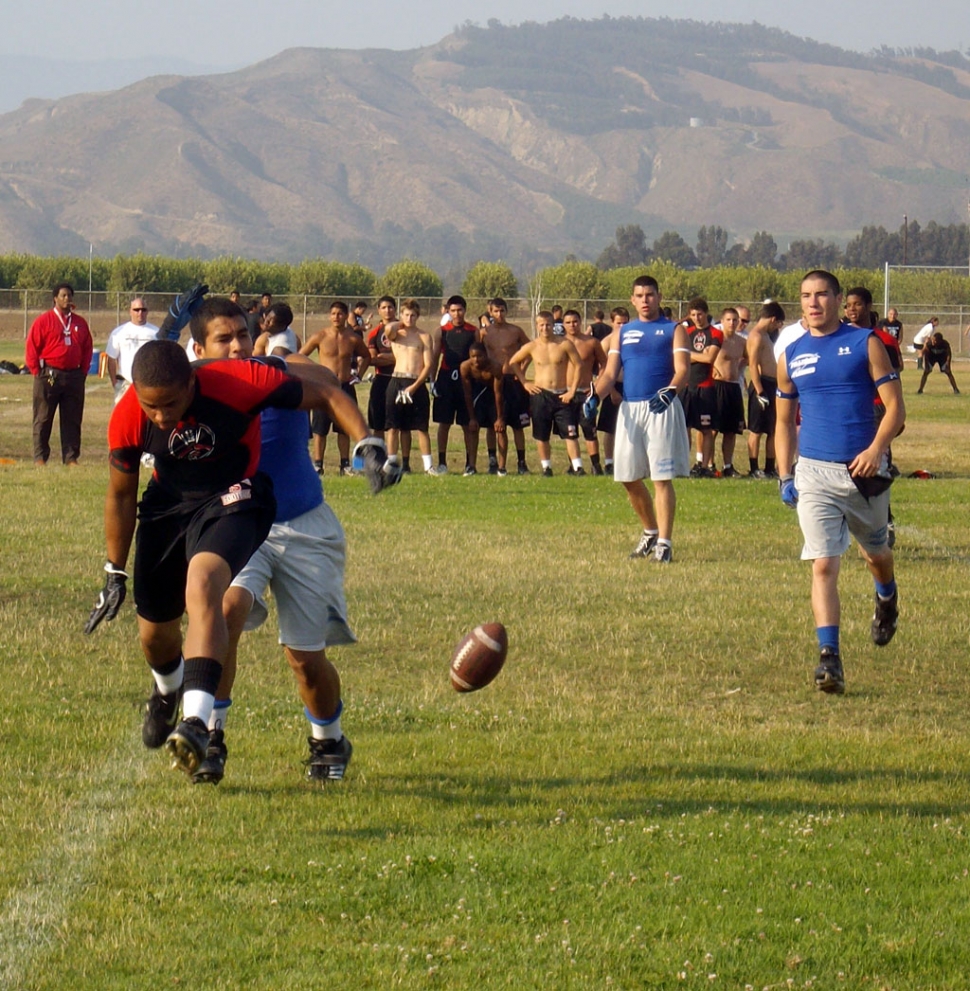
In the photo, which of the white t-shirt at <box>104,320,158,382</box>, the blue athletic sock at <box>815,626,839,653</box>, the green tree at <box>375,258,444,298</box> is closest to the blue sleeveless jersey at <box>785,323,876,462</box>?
the blue athletic sock at <box>815,626,839,653</box>

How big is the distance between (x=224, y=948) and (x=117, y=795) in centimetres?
175

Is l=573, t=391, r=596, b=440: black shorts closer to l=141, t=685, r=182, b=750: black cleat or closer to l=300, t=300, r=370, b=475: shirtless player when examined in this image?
l=300, t=300, r=370, b=475: shirtless player

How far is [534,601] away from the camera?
1080 centimetres

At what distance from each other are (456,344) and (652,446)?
27.7ft

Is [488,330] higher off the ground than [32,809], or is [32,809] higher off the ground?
[488,330]

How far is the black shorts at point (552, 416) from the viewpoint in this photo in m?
19.5

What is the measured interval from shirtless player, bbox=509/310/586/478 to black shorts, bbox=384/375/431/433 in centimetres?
123

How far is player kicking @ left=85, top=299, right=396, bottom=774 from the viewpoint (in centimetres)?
547

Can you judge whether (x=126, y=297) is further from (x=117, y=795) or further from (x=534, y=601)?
(x=117, y=795)

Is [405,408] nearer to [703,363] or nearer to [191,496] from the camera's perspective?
[703,363]

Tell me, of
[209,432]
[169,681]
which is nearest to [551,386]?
[169,681]

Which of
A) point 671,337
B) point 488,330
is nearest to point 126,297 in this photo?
point 488,330

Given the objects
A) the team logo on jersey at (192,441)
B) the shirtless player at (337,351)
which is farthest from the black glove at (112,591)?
the shirtless player at (337,351)

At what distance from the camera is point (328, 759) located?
6.41m
